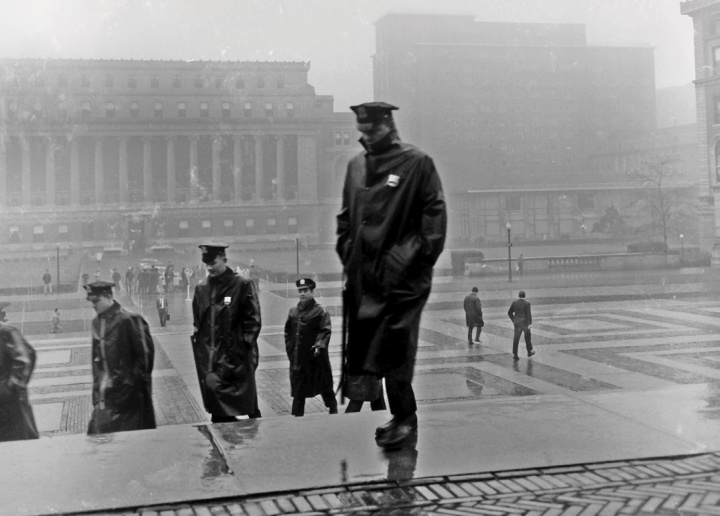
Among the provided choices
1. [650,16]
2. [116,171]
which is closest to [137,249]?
[116,171]

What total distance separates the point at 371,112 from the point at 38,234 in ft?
297

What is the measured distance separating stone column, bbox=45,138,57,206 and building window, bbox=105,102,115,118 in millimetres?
6800

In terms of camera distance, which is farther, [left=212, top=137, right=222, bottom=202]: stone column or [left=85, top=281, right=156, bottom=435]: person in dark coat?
[left=212, top=137, right=222, bottom=202]: stone column

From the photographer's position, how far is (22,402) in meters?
7.61

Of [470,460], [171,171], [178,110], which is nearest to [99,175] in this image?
[171,171]

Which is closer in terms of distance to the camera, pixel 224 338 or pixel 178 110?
pixel 224 338

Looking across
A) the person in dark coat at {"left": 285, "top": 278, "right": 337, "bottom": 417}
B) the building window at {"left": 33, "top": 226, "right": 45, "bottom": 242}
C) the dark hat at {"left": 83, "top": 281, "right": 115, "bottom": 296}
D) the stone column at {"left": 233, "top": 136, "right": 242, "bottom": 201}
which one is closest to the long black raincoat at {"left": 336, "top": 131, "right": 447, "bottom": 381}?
the dark hat at {"left": 83, "top": 281, "right": 115, "bottom": 296}

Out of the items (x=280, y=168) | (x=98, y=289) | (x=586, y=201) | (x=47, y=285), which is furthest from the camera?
(x=280, y=168)

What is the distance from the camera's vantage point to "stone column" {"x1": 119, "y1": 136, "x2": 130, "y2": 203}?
94.8m

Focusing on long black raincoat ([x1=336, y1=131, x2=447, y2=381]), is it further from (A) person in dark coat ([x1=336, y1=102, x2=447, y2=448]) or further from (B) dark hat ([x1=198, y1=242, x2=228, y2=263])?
(B) dark hat ([x1=198, y1=242, x2=228, y2=263])

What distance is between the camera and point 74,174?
94.1 m

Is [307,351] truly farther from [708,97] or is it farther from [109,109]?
[109,109]

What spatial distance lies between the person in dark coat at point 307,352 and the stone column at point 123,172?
289ft

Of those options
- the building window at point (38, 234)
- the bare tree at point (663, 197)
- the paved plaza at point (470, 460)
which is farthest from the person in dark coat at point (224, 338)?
the building window at point (38, 234)
